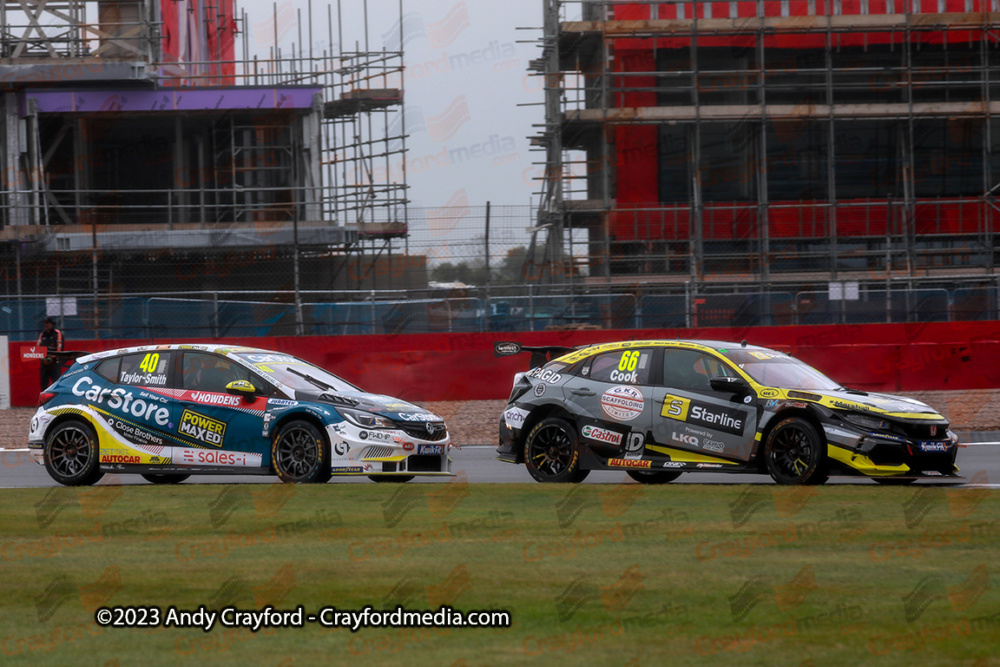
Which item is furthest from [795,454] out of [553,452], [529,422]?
[529,422]

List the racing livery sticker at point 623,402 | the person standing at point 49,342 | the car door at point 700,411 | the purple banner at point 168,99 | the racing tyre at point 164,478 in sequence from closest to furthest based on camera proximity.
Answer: the car door at point 700,411 → the racing livery sticker at point 623,402 → the racing tyre at point 164,478 → the person standing at point 49,342 → the purple banner at point 168,99

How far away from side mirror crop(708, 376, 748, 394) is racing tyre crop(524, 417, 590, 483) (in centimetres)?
139

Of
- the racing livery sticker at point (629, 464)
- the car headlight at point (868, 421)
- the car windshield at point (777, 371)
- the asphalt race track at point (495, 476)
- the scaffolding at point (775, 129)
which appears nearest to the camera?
the car headlight at point (868, 421)

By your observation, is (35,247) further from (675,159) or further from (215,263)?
(675,159)

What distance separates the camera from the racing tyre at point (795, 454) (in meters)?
11.4

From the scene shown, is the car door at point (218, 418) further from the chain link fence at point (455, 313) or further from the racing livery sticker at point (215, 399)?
the chain link fence at point (455, 313)

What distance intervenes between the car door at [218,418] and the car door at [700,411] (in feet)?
11.8

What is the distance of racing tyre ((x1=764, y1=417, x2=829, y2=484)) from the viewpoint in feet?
37.4

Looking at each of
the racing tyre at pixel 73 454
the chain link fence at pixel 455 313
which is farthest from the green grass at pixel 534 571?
the chain link fence at pixel 455 313

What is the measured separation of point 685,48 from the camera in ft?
135

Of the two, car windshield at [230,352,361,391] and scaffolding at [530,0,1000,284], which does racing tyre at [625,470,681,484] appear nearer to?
car windshield at [230,352,361,391]

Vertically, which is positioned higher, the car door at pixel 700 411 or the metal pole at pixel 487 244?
the metal pole at pixel 487 244

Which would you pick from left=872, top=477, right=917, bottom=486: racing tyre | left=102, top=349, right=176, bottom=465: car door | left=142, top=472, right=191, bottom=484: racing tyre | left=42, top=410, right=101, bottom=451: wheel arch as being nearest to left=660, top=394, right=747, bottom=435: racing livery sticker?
left=872, top=477, right=917, bottom=486: racing tyre

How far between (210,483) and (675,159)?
30.0 meters
